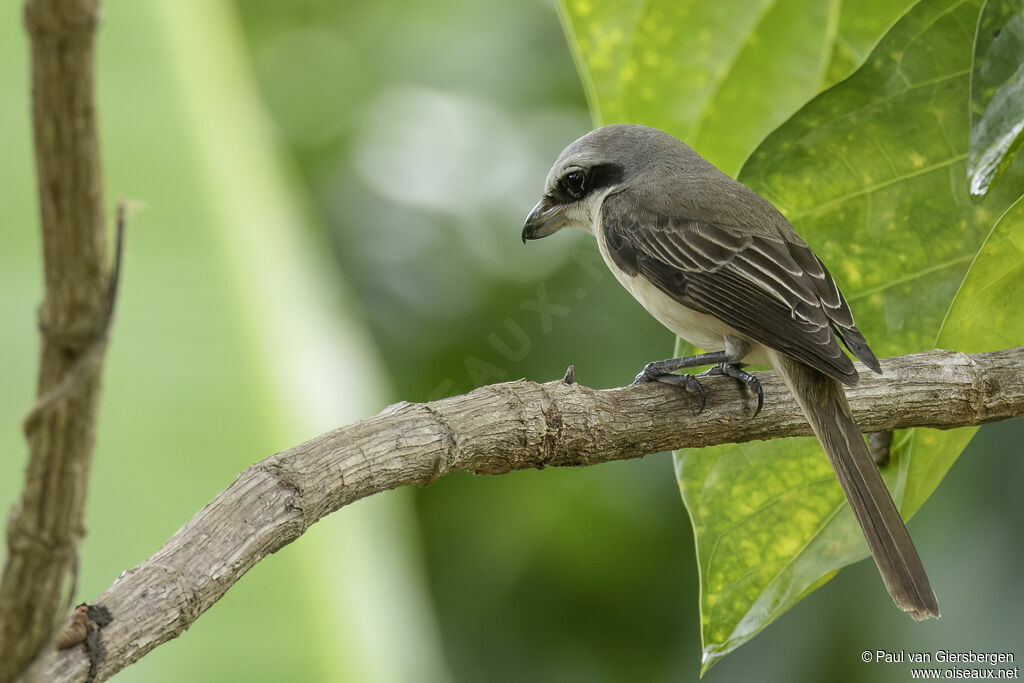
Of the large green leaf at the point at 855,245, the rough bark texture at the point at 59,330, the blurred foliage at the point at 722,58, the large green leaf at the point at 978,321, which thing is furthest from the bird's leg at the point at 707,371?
the rough bark texture at the point at 59,330

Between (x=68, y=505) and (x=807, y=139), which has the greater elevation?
(x=807, y=139)

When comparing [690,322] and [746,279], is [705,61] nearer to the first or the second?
[746,279]

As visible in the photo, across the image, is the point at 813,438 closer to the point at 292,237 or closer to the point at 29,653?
the point at 292,237

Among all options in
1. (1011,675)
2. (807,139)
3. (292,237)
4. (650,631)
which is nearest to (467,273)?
(292,237)

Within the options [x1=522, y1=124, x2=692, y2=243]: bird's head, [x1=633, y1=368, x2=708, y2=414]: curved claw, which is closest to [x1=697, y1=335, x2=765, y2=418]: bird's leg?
[x1=633, y1=368, x2=708, y2=414]: curved claw

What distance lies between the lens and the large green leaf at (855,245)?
1.90 meters

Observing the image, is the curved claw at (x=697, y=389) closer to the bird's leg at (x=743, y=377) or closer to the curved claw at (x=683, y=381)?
the curved claw at (x=683, y=381)

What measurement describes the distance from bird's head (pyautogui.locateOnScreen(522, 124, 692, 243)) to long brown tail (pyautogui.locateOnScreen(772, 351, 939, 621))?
3.27 feet

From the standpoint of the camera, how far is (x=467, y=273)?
325 cm

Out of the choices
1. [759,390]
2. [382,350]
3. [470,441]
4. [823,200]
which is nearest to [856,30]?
[823,200]

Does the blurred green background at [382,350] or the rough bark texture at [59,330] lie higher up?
the blurred green background at [382,350]

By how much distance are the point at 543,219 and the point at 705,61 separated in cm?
82

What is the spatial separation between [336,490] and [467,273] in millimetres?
1919

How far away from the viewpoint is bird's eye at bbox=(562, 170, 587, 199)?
2.77 m
